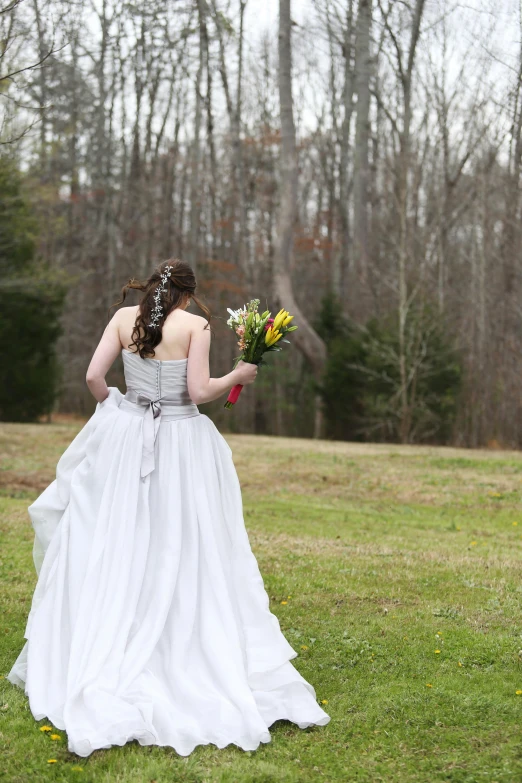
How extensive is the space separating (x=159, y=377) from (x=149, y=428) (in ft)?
0.92

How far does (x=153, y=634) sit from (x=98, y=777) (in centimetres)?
81

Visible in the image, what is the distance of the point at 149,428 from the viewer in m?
4.75

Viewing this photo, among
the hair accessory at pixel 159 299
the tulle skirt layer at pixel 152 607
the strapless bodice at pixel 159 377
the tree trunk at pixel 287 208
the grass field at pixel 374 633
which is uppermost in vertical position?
the tree trunk at pixel 287 208

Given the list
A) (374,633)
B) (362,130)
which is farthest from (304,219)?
(374,633)

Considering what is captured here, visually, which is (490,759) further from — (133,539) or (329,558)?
(329,558)

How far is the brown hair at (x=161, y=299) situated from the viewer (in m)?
4.67

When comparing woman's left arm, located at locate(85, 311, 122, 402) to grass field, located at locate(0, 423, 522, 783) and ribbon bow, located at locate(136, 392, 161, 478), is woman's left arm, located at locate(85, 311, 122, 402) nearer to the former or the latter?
ribbon bow, located at locate(136, 392, 161, 478)

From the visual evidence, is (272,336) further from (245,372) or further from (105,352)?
(105,352)

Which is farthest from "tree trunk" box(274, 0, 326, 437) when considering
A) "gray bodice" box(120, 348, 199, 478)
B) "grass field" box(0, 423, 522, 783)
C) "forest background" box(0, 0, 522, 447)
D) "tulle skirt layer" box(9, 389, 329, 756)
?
"tulle skirt layer" box(9, 389, 329, 756)

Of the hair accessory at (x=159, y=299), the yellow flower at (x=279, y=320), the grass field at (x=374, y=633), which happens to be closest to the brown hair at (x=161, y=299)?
the hair accessory at (x=159, y=299)

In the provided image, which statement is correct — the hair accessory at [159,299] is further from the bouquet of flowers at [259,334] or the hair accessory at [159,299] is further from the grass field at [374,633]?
the grass field at [374,633]

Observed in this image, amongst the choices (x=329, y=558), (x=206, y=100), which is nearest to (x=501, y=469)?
(x=329, y=558)

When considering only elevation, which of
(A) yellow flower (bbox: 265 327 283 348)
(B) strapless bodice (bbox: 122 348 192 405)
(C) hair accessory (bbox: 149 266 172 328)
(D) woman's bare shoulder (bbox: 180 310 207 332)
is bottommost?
(B) strapless bodice (bbox: 122 348 192 405)

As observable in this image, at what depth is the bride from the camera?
4164 millimetres
